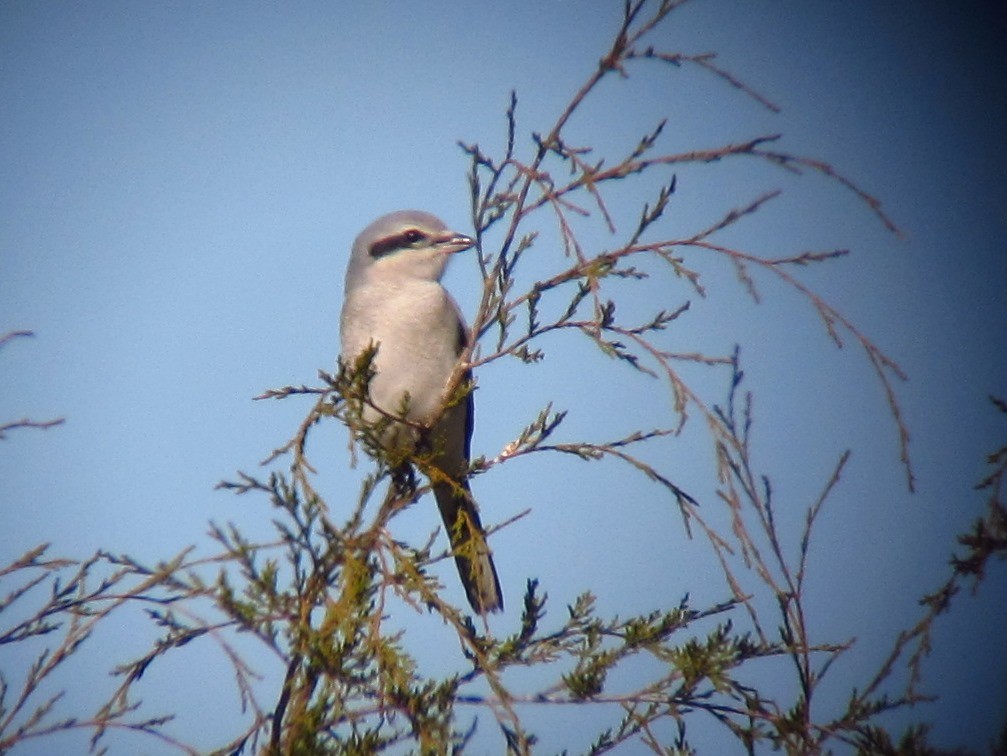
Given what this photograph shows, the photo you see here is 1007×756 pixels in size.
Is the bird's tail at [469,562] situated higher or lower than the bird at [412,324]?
lower

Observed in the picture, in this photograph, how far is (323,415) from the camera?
2.81 metres

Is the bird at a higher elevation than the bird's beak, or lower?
lower

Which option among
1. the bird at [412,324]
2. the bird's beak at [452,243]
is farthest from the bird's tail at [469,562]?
the bird's beak at [452,243]

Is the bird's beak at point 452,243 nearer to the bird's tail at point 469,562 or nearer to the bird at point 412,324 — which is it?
the bird at point 412,324

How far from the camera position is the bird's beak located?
15.2 ft

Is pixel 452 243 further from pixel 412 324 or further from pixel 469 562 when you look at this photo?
pixel 469 562

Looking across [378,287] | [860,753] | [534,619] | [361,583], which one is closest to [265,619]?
[361,583]

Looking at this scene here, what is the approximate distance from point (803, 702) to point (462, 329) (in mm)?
2615

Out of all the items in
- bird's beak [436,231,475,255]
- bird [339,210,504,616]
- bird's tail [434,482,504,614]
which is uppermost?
bird's beak [436,231,475,255]

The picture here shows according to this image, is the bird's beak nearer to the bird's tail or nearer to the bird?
the bird

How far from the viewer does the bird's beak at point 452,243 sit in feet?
15.2

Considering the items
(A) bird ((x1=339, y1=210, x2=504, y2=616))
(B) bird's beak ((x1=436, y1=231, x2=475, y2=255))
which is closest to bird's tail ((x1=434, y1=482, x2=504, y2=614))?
(A) bird ((x1=339, y1=210, x2=504, y2=616))

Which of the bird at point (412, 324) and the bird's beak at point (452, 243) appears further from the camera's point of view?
the bird's beak at point (452, 243)

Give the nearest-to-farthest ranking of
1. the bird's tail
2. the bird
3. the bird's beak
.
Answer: the bird's tail
the bird
the bird's beak
